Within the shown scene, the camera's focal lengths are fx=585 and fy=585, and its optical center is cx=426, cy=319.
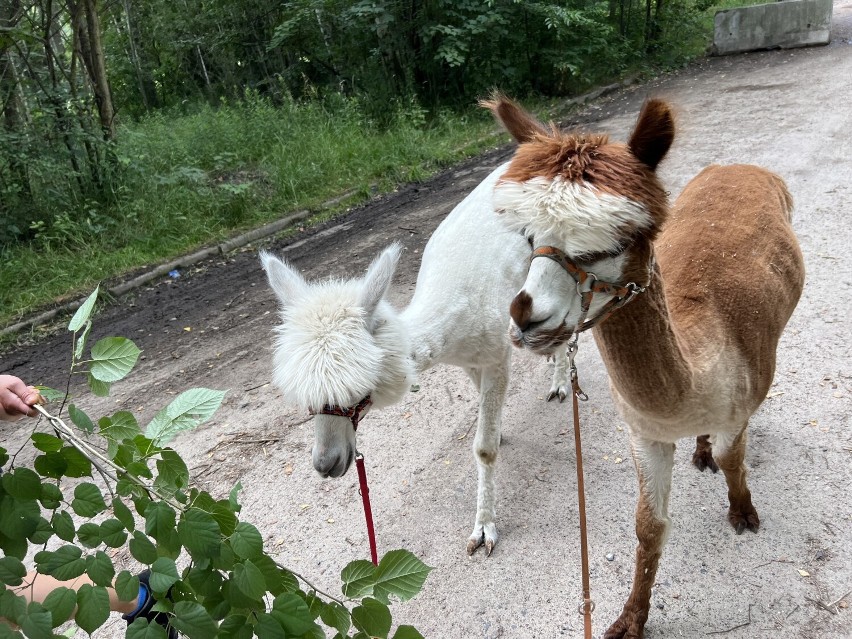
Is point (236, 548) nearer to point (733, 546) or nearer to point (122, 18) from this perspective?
point (733, 546)

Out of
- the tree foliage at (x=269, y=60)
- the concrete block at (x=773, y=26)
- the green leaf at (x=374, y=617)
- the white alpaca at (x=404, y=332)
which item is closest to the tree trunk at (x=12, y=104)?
the tree foliage at (x=269, y=60)

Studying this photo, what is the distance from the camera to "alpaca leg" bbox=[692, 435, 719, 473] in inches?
114

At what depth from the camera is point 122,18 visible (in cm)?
1767

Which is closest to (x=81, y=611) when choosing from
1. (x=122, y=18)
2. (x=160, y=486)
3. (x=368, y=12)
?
(x=160, y=486)

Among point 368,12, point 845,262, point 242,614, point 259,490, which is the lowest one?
point 259,490

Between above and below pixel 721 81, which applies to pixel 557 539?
below

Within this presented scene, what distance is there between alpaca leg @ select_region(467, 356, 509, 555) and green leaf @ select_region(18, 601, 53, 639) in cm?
207

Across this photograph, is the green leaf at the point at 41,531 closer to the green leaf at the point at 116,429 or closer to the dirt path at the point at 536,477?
the green leaf at the point at 116,429

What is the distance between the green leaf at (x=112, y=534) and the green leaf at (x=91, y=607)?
0.07m

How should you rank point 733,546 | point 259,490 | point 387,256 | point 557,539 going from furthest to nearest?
1. point 259,490
2. point 557,539
3. point 733,546
4. point 387,256

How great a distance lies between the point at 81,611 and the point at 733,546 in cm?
250

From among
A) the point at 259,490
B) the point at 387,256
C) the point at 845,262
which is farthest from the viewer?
the point at 845,262

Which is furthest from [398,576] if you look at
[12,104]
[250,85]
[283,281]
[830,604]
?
[250,85]

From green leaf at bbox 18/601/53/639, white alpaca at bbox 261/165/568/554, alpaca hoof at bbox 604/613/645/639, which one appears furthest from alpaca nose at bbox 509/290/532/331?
alpaca hoof at bbox 604/613/645/639
